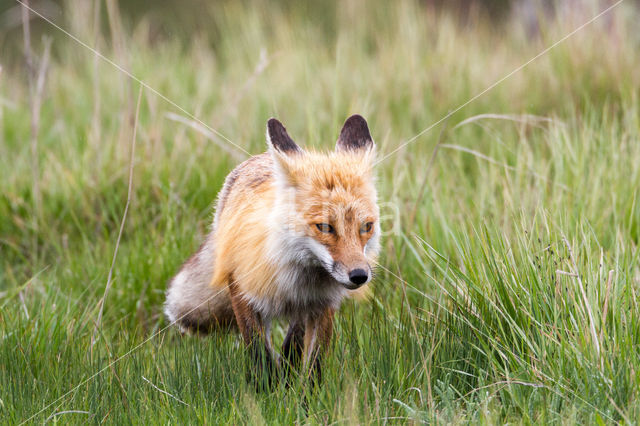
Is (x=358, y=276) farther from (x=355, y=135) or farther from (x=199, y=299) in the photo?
(x=199, y=299)

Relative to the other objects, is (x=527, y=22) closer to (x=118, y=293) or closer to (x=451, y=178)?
(x=451, y=178)

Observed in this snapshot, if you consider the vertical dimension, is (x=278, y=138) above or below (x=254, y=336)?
above

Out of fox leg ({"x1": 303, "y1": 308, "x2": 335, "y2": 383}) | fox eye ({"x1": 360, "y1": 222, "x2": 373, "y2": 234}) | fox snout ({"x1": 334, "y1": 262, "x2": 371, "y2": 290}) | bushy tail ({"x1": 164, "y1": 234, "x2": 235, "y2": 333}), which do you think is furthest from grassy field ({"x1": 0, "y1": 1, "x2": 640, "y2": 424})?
fox eye ({"x1": 360, "y1": 222, "x2": 373, "y2": 234})

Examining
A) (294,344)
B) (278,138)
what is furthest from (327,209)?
(294,344)

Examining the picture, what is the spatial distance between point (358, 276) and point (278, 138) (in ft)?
2.99

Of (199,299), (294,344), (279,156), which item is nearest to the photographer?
(279,156)

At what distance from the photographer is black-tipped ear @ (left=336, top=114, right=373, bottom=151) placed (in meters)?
3.96

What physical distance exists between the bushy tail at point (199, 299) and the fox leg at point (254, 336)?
39 centimetres

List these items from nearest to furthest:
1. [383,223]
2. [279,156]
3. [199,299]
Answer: [279,156] < [199,299] < [383,223]

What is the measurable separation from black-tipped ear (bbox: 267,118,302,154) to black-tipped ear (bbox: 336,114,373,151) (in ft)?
1.08

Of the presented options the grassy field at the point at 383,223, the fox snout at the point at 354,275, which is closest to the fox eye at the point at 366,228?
the fox snout at the point at 354,275

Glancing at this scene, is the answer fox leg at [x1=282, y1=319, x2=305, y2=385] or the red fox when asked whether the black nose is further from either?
fox leg at [x1=282, y1=319, x2=305, y2=385]

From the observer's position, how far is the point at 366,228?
345cm

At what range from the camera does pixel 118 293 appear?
5.10 m
